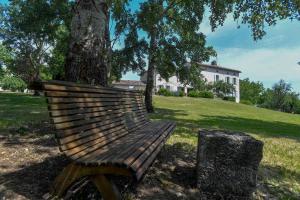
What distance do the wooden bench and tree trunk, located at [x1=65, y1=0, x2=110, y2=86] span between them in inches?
77.7

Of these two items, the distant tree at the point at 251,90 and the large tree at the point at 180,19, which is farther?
the distant tree at the point at 251,90

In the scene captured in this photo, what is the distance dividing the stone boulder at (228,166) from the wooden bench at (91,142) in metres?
0.77

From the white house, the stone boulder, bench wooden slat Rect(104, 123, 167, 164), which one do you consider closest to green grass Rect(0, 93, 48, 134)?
bench wooden slat Rect(104, 123, 167, 164)

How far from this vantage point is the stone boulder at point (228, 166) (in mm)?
5004

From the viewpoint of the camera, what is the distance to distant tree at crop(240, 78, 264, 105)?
104m

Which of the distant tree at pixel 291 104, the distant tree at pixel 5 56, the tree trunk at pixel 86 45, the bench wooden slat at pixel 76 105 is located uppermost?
the distant tree at pixel 5 56

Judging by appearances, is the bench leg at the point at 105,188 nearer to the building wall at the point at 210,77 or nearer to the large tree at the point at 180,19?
the large tree at the point at 180,19

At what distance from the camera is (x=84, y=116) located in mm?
4395

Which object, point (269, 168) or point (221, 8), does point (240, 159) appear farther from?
point (221, 8)

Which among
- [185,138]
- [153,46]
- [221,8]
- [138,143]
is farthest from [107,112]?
[153,46]

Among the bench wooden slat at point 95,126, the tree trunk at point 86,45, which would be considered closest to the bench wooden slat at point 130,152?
the bench wooden slat at point 95,126

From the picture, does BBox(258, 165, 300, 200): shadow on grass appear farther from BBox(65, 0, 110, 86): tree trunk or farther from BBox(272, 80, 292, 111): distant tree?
BBox(272, 80, 292, 111): distant tree

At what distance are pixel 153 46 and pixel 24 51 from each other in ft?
81.7

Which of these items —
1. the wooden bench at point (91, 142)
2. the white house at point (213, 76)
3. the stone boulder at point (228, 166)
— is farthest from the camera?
the white house at point (213, 76)
